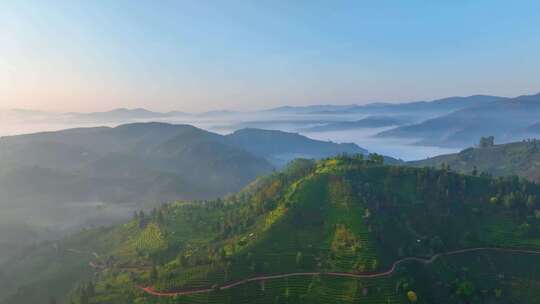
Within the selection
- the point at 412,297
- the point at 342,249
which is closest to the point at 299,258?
the point at 342,249

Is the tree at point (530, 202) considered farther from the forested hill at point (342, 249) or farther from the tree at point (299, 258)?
the tree at point (299, 258)

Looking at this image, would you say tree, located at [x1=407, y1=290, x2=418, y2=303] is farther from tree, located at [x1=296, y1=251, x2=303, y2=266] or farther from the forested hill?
tree, located at [x1=296, y1=251, x2=303, y2=266]

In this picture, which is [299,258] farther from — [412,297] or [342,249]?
[412,297]

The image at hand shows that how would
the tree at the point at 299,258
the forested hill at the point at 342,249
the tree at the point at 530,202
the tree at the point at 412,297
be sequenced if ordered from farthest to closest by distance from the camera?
1. the tree at the point at 530,202
2. the tree at the point at 299,258
3. the forested hill at the point at 342,249
4. the tree at the point at 412,297

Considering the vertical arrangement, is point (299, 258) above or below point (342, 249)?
below

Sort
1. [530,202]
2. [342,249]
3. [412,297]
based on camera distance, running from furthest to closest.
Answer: [530,202] → [342,249] → [412,297]

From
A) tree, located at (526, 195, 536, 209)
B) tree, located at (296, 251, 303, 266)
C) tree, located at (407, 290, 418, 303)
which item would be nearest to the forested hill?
tree, located at (407, 290, 418, 303)

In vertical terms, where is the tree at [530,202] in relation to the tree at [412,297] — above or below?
above

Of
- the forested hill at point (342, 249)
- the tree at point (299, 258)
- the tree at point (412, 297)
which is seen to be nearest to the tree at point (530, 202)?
the forested hill at point (342, 249)

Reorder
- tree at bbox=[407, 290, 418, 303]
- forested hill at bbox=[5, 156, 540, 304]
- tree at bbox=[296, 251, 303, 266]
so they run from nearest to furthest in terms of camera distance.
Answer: tree at bbox=[407, 290, 418, 303]
forested hill at bbox=[5, 156, 540, 304]
tree at bbox=[296, 251, 303, 266]

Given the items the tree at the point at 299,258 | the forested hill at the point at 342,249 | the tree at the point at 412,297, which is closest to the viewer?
the tree at the point at 412,297
